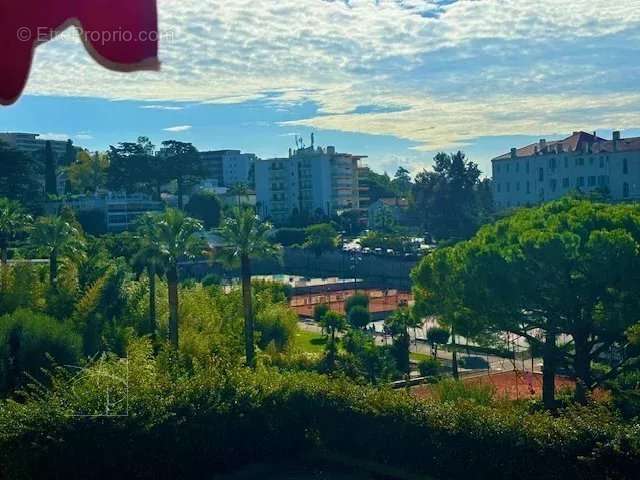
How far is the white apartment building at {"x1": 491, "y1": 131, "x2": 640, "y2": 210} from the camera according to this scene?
55.9 metres

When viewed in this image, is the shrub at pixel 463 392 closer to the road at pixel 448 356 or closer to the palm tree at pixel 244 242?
the road at pixel 448 356

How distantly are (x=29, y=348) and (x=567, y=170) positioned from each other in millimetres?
49950

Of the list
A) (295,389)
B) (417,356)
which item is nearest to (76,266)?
(417,356)

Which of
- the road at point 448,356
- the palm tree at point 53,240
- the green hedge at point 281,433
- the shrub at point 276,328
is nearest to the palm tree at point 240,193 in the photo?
A: the road at point 448,356

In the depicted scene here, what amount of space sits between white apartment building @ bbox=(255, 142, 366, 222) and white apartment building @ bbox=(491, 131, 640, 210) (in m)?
20.3

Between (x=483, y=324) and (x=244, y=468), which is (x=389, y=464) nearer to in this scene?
(x=244, y=468)

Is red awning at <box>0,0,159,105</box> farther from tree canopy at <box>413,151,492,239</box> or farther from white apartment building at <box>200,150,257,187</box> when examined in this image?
white apartment building at <box>200,150,257,187</box>

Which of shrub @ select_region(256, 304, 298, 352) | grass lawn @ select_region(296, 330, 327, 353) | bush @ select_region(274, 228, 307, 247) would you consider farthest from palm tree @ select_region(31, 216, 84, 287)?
bush @ select_region(274, 228, 307, 247)

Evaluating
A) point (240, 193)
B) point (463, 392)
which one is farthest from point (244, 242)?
point (240, 193)

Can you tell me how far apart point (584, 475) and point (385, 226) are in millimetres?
65668

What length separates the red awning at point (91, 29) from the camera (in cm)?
215

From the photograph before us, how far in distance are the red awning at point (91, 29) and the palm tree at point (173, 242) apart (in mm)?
18958

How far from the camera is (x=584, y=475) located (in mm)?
9289

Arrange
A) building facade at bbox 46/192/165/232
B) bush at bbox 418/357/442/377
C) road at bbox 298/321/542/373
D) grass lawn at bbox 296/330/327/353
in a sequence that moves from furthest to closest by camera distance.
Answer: building facade at bbox 46/192/165/232, grass lawn at bbox 296/330/327/353, road at bbox 298/321/542/373, bush at bbox 418/357/442/377
